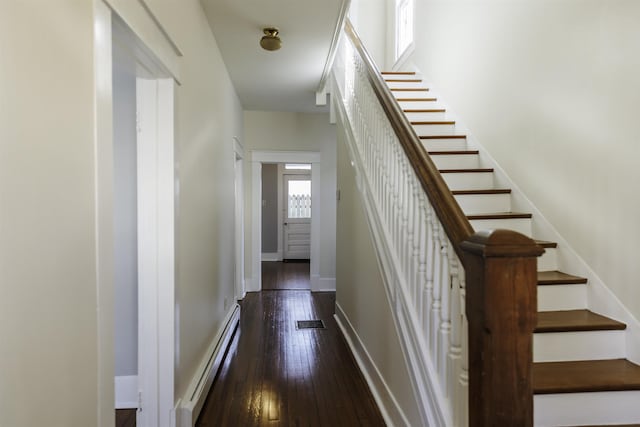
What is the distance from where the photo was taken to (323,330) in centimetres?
385

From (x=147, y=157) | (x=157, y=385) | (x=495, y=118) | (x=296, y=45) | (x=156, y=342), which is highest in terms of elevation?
(x=296, y=45)

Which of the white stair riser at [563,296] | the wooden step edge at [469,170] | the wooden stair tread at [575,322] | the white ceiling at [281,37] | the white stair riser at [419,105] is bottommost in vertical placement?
the wooden stair tread at [575,322]

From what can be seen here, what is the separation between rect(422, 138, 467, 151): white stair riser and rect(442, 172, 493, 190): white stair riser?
503 millimetres

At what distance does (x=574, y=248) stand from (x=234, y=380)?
2353 mm

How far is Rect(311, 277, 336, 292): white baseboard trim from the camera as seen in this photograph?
5.58m

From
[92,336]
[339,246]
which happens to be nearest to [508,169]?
[339,246]

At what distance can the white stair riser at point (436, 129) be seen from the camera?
3582mm

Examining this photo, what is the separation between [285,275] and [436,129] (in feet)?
13.9

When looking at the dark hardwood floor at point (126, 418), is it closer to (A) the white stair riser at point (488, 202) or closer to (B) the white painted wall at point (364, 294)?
(B) the white painted wall at point (364, 294)

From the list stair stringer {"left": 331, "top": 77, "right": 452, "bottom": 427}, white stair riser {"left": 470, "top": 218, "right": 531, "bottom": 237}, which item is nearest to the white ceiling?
stair stringer {"left": 331, "top": 77, "right": 452, "bottom": 427}

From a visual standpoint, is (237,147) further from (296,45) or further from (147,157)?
(147,157)

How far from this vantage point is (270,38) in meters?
2.79

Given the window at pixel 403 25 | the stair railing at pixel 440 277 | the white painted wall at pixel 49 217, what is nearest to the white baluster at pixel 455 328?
the stair railing at pixel 440 277

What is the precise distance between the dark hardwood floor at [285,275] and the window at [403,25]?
376cm
